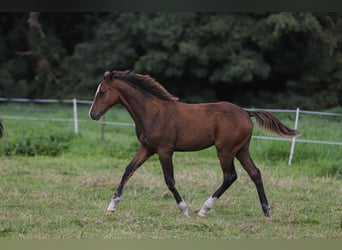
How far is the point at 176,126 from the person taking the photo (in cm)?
647

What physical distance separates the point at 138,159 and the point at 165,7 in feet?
12.3

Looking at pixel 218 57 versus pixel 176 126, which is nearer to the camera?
pixel 176 126

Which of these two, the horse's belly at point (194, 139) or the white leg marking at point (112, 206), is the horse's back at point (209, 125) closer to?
the horse's belly at point (194, 139)

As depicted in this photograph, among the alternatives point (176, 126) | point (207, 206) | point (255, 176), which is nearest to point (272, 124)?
point (255, 176)

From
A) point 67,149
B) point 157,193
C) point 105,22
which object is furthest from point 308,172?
point 105,22

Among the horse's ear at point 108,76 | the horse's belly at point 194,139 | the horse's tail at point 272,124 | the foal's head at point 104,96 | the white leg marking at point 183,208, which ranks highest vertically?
the horse's ear at point 108,76

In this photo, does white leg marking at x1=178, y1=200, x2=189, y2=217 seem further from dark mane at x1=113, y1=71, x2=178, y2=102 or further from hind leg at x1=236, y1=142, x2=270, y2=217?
dark mane at x1=113, y1=71, x2=178, y2=102

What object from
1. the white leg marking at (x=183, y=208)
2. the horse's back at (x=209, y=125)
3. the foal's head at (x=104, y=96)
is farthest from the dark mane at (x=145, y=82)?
the white leg marking at (x=183, y=208)

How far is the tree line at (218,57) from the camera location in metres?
17.5

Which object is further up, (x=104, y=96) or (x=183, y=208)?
(x=104, y=96)

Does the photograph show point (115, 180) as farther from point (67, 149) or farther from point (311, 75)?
point (311, 75)

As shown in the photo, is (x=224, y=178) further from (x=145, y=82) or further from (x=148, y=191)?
(x=148, y=191)

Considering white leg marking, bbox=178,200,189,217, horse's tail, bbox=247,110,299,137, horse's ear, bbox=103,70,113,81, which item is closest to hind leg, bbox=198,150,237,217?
white leg marking, bbox=178,200,189,217

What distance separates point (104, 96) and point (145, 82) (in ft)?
1.67
